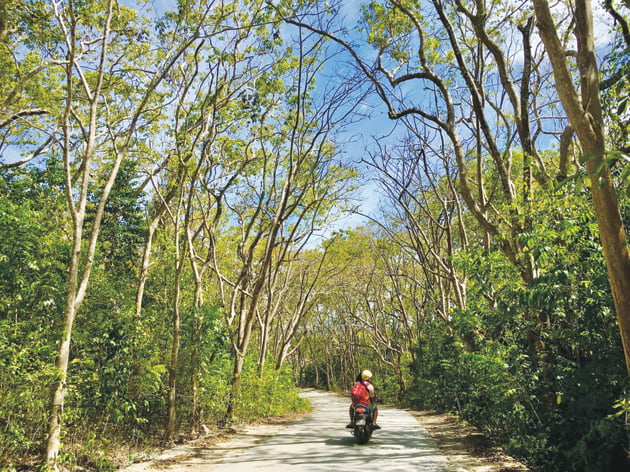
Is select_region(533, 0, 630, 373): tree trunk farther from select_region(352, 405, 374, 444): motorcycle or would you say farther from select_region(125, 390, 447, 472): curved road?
select_region(352, 405, 374, 444): motorcycle

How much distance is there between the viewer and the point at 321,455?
7.11 metres

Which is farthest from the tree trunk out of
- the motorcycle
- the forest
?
the motorcycle

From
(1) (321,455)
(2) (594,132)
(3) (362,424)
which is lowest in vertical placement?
(1) (321,455)

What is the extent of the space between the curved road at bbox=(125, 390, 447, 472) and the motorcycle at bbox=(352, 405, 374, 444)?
0.16m

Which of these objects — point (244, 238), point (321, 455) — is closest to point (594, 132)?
point (321, 455)

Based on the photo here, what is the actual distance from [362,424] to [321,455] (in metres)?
1.30

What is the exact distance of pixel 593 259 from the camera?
4336 millimetres

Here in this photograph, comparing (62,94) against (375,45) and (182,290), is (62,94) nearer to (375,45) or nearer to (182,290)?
(182,290)

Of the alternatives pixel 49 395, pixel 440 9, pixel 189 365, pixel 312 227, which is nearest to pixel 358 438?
pixel 189 365

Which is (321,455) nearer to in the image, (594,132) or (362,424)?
(362,424)

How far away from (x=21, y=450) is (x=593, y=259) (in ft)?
24.1

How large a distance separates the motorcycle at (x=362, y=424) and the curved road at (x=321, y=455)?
158 millimetres

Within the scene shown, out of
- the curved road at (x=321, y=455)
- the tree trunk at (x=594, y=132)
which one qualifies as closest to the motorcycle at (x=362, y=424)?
the curved road at (x=321, y=455)

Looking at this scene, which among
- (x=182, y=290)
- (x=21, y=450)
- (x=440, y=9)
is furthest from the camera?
(x=182, y=290)
